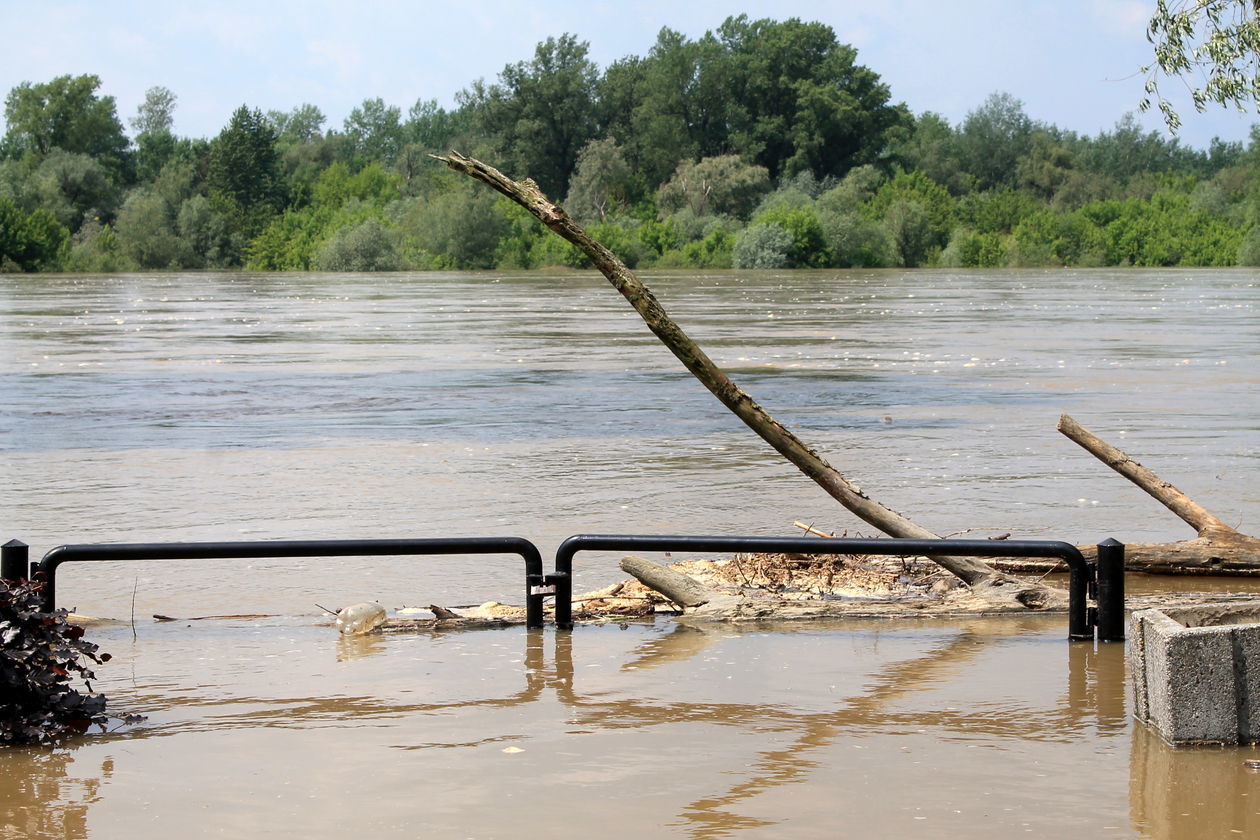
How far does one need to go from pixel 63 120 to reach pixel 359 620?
6010 inches

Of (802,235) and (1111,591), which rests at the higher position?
(802,235)

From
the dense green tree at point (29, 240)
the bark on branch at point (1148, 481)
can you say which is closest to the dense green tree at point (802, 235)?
the dense green tree at point (29, 240)

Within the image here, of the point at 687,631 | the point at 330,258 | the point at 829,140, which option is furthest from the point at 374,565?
the point at 829,140

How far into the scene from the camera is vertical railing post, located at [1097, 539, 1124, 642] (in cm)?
688

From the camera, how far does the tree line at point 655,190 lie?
10750 cm

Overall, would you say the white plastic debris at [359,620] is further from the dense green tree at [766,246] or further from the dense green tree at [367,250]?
the dense green tree at [367,250]

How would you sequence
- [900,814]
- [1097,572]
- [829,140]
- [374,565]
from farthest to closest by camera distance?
[829,140], [374,565], [1097,572], [900,814]

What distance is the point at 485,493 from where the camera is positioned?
13.4 metres

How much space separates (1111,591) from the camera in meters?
6.95

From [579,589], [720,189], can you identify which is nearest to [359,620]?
[579,589]

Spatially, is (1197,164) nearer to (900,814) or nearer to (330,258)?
(330,258)

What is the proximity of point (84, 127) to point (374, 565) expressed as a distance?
149 meters

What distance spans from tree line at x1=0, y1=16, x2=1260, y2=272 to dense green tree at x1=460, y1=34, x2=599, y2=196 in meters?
0.18

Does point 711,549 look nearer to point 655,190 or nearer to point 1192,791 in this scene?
point 1192,791
